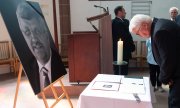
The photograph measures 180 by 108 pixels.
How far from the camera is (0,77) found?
4660 mm

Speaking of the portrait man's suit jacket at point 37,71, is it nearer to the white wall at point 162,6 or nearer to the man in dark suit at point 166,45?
the man in dark suit at point 166,45

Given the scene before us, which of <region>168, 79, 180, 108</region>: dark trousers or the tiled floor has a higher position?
→ <region>168, 79, 180, 108</region>: dark trousers

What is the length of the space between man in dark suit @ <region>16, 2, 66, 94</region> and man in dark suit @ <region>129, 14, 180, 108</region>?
2.89 feet

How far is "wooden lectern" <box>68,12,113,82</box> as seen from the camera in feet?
9.71

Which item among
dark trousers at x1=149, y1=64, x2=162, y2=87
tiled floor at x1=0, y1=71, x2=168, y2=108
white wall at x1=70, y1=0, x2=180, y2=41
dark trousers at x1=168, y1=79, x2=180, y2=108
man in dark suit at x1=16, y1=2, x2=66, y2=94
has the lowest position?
tiled floor at x1=0, y1=71, x2=168, y2=108

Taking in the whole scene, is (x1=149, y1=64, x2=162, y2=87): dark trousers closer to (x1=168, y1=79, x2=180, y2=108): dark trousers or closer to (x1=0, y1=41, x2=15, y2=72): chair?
(x1=168, y1=79, x2=180, y2=108): dark trousers

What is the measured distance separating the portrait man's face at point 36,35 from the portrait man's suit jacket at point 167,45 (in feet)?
3.35

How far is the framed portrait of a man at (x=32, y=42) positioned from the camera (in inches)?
73.1

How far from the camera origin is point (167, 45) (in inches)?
61.8

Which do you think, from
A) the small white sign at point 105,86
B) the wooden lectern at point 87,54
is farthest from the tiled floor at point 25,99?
the small white sign at point 105,86

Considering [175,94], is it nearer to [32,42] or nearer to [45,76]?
[45,76]

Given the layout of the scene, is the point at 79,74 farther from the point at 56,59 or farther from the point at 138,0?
the point at 138,0

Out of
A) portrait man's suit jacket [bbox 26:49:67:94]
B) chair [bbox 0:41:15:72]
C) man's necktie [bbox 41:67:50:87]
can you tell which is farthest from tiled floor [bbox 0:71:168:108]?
man's necktie [bbox 41:67:50:87]

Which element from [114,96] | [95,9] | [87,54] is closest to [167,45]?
[114,96]
